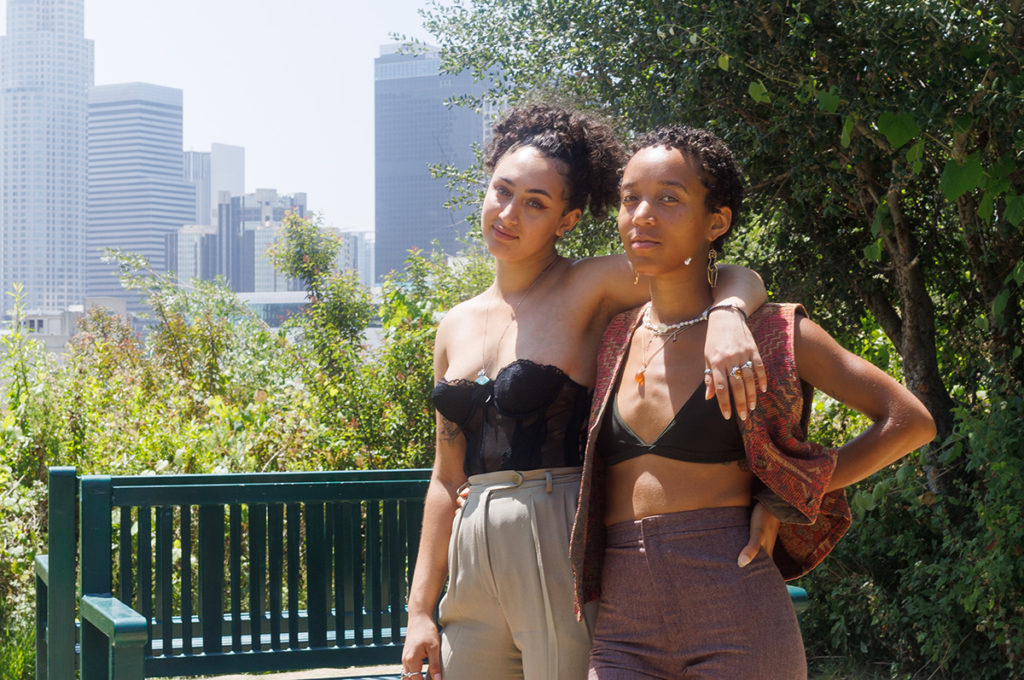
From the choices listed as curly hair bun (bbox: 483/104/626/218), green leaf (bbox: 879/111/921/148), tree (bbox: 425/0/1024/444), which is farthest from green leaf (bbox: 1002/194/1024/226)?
curly hair bun (bbox: 483/104/626/218)

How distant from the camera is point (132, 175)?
141875 millimetres

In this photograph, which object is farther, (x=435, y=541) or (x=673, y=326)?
(x=435, y=541)

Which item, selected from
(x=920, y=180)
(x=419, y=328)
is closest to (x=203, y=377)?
(x=419, y=328)

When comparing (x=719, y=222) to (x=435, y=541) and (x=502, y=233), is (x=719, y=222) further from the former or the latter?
(x=435, y=541)

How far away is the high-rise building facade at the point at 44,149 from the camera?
130250 millimetres

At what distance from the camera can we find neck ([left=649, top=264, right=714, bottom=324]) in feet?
6.01

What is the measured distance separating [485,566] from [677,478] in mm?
398

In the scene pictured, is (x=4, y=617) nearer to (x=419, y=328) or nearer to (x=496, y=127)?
(x=419, y=328)

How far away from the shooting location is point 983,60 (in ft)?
10.1

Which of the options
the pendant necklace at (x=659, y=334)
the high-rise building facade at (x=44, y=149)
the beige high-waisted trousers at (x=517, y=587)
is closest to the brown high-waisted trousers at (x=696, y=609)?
the beige high-waisted trousers at (x=517, y=587)

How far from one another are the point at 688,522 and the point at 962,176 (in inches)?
66.9

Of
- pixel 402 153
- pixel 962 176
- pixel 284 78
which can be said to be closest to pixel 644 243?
pixel 962 176

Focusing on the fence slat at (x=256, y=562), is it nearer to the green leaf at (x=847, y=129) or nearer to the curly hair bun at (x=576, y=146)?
the curly hair bun at (x=576, y=146)

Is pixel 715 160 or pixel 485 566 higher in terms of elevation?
pixel 715 160
